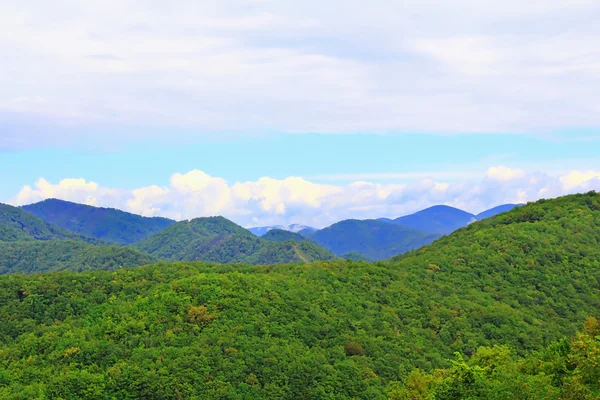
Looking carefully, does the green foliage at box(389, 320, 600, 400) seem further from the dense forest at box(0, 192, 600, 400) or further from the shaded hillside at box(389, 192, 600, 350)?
the shaded hillside at box(389, 192, 600, 350)

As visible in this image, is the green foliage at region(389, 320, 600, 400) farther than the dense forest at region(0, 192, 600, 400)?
No

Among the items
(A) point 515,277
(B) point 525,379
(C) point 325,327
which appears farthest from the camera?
(A) point 515,277

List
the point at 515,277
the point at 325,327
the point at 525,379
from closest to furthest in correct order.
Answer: the point at 525,379 < the point at 325,327 < the point at 515,277

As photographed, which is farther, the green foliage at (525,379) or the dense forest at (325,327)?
the dense forest at (325,327)

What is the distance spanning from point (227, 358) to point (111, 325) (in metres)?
14.4

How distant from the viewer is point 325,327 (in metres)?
67.4

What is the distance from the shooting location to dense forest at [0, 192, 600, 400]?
50.6m

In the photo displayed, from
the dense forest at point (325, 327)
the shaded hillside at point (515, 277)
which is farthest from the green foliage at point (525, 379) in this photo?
the shaded hillside at point (515, 277)

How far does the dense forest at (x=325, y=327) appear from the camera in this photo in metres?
50.6

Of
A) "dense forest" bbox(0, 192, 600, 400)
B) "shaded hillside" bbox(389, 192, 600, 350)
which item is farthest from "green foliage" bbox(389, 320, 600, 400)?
"shaded hillside" bbox(389, 192, 600, 350)

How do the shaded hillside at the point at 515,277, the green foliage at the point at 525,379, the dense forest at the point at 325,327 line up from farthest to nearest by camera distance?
the shaded hillside at the point at 515,277 < the dense forest at the point at 325,327 < the green foliage at the point at 525,379

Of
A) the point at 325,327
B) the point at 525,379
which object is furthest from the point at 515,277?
the point at 525,379

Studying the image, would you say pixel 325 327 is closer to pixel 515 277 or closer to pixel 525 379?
pixel 525 379

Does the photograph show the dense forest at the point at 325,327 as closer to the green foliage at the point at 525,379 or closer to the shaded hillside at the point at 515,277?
the green foliage at the point at 525,379
